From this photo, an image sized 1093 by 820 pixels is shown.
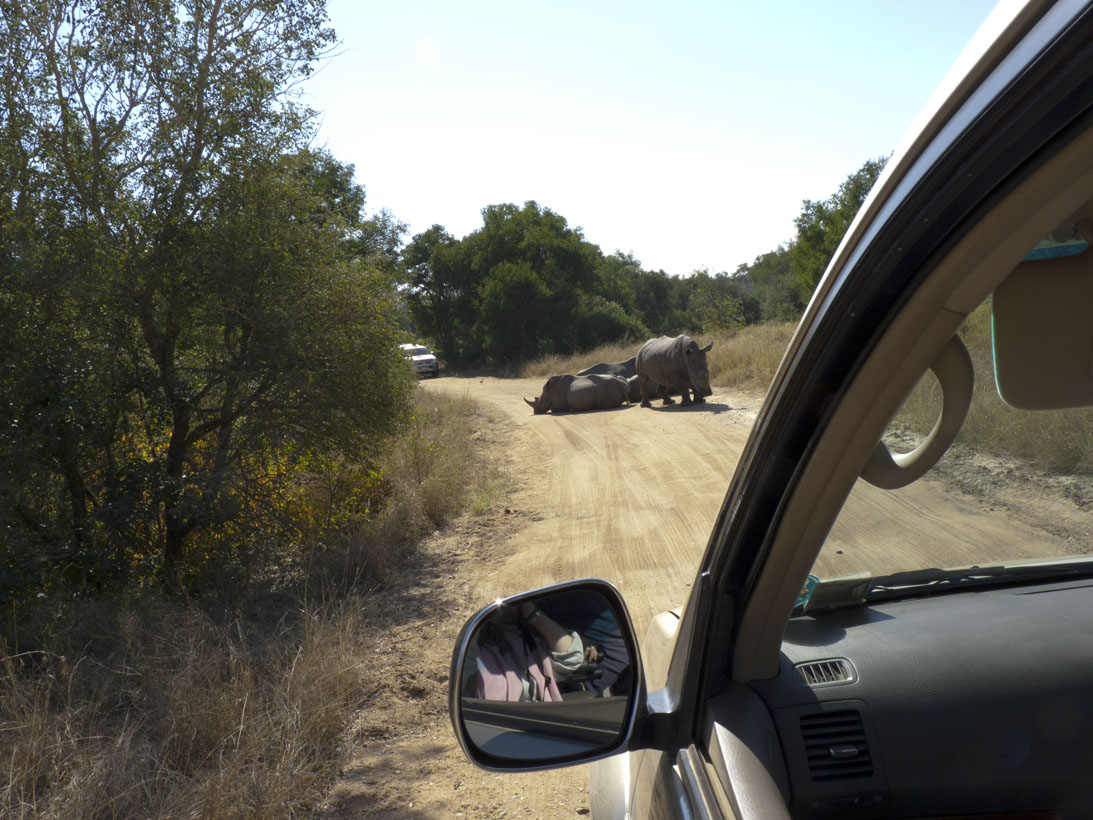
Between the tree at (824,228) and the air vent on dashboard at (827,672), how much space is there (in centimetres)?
88

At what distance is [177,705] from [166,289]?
371cm

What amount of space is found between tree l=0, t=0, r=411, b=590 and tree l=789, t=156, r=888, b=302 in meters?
4.20

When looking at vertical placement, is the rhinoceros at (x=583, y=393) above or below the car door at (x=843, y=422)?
below

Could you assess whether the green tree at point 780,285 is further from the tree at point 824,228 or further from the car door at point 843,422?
the car door at point 843,422

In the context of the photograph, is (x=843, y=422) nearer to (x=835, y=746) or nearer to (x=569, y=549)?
(x=835, y=746)

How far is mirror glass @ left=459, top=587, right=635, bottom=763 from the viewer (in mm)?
1494

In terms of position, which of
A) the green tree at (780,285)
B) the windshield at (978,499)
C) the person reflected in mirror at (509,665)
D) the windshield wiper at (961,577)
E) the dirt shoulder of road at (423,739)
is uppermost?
the green tree at (780,285)

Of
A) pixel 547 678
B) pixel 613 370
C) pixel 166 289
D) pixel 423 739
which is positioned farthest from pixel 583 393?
pixel 547 678

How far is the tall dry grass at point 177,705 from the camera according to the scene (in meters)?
3.55

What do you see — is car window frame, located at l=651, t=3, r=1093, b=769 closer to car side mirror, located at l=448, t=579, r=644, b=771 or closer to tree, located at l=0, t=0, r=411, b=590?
car side mirror, located at l=448, t=579, r=644, b=771

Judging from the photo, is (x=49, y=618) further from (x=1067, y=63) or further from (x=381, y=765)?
(x=1067, y=63)

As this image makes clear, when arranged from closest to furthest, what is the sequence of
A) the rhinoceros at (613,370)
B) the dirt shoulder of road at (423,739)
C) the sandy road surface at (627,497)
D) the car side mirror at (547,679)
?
1. the car side mirror at (547,679)
2. the dirt shoulder of road at (423,739)
3. the sandy road surface at (627,497)
4. the rhinoceros at (613,370)

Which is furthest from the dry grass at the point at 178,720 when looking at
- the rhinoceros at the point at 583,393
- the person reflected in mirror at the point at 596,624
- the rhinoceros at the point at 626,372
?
the rhinoceros at the point at 626,372

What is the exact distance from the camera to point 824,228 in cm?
859
